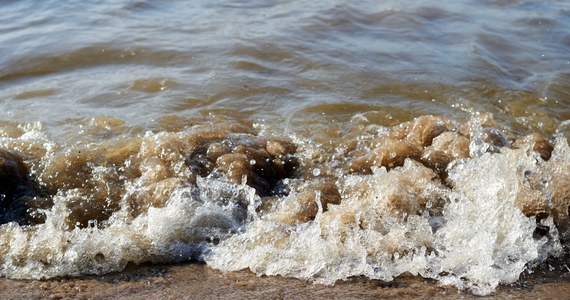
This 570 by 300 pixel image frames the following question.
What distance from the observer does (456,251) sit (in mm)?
2691

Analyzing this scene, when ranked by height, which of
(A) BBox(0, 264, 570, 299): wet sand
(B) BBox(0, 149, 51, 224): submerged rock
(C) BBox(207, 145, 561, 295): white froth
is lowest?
(A) BBox(0, 264, 570, 299): wet sand

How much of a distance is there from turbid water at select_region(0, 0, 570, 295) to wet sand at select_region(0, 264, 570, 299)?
0.05 metres

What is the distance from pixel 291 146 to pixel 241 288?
1427 millimetres

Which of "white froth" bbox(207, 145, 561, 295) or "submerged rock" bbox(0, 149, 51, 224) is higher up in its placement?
"submerged rock" bbox(0, 149, 51, 224)

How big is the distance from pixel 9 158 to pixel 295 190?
1.55m

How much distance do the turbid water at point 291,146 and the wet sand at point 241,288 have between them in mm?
52

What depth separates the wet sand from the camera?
2506 mm

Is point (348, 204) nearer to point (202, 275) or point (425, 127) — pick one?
point (202, 275)

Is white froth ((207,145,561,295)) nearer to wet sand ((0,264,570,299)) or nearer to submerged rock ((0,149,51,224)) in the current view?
wet sand ((0,264,570,299))

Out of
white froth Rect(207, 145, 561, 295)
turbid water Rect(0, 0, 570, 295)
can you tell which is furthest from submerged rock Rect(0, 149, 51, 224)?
white froth Rect(207, 145, 561, 295)

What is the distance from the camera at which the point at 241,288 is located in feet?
8.41

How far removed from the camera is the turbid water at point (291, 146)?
2760 millimetres

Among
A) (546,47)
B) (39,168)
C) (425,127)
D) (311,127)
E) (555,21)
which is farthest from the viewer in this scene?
(555,21)

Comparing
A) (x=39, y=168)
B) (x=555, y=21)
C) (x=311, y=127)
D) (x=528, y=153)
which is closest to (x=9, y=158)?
(x=39, y=168)
